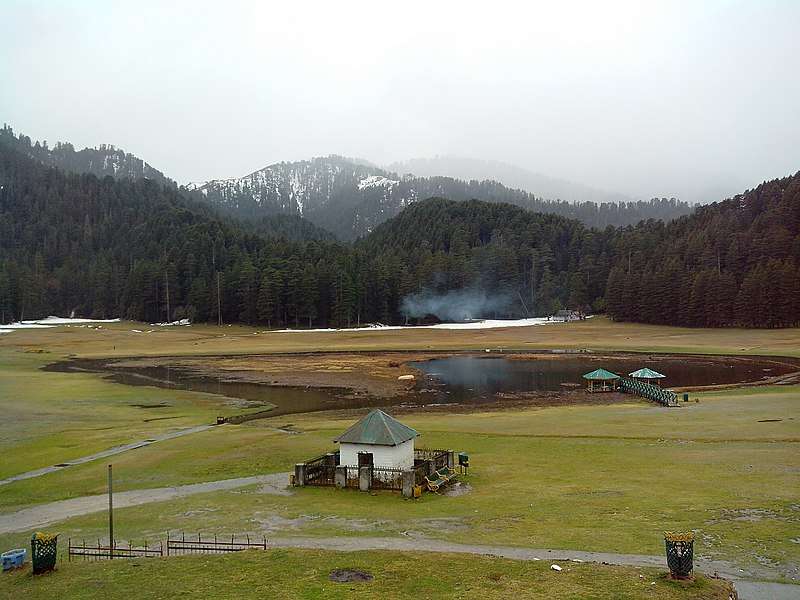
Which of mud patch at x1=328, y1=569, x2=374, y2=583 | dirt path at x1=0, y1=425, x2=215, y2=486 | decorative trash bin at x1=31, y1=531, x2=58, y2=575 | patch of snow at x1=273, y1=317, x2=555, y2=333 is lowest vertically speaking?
dirt path at x1=0, y1=425, x2=215, y2=486

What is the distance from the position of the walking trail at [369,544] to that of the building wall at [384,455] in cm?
284

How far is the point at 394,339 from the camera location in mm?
122188

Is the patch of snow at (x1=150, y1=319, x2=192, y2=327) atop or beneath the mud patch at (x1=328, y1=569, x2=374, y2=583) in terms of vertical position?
atop

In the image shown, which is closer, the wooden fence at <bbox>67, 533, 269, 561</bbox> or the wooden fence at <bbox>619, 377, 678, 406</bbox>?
the wooden fence at <bbox>67, 533, 269, 561</bbox>

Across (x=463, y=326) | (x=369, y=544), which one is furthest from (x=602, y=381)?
(x=463, y=326)

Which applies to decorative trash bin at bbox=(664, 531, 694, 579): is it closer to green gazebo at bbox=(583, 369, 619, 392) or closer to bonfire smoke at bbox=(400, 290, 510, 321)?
green gazebo at bbox=(583, 369, 619, 392)

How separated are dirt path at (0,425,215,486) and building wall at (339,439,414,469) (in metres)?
15.4

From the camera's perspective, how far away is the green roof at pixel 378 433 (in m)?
27.9

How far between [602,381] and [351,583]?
5319cm

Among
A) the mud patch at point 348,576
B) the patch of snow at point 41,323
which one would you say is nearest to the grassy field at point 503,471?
the mud patch at point 348,576

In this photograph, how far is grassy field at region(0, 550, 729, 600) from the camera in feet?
48.9

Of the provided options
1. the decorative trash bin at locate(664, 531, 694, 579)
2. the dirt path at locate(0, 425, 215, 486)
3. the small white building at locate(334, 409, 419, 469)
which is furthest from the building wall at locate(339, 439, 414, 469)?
the dirt path at locate(0, 425, 215, 486)

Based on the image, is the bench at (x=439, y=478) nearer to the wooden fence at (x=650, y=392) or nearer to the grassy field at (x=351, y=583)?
the grassy field at (x=351, y=583)

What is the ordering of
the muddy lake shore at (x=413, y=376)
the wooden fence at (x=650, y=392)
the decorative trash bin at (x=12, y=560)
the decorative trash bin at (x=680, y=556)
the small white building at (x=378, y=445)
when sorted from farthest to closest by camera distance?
the muddy lake shore at (x=413, y=376) < the wooden fence at (x=650, y=392) < the small white building at (x=378, y=445) < the decorative trash bin at (x=12, y=560) < the decorative trash bin at (x=680, y=556)
